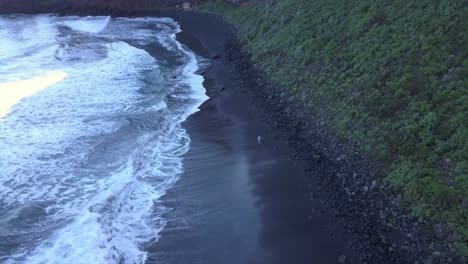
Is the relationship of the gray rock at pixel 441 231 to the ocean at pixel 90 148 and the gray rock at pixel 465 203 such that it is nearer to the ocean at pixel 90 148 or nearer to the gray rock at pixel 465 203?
the gray rock at pixel 465 203

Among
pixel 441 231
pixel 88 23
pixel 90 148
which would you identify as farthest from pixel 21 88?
pixel 88 23

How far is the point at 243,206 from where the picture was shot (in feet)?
52.1

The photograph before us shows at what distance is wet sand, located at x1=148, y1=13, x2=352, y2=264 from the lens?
13398 millimetres

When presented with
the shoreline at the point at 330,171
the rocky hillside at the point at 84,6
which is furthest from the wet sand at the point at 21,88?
the rocky hillside at the point at 84,6

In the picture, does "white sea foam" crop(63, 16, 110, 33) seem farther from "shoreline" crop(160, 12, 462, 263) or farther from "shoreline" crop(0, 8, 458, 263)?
"shoreline" crop(160, 12, 462, 263)

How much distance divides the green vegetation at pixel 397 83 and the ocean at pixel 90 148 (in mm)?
7240

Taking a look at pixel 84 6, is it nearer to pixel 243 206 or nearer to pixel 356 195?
pixel 243 206

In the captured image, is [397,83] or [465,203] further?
[397,83]

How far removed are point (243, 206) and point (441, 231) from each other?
6.64 meters

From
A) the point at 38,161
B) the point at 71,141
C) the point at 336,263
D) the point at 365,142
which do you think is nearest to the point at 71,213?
the point at 38,161

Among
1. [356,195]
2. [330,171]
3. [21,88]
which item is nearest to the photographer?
[356,195]

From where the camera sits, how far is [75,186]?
57.6 feet

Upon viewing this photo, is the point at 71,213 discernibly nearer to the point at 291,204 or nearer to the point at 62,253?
the point at 62,253

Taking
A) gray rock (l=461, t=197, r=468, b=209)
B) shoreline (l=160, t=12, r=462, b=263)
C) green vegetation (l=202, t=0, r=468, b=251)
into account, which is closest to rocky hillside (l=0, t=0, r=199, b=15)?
green vegetation (l=202, t=0, r=468, b=251)
